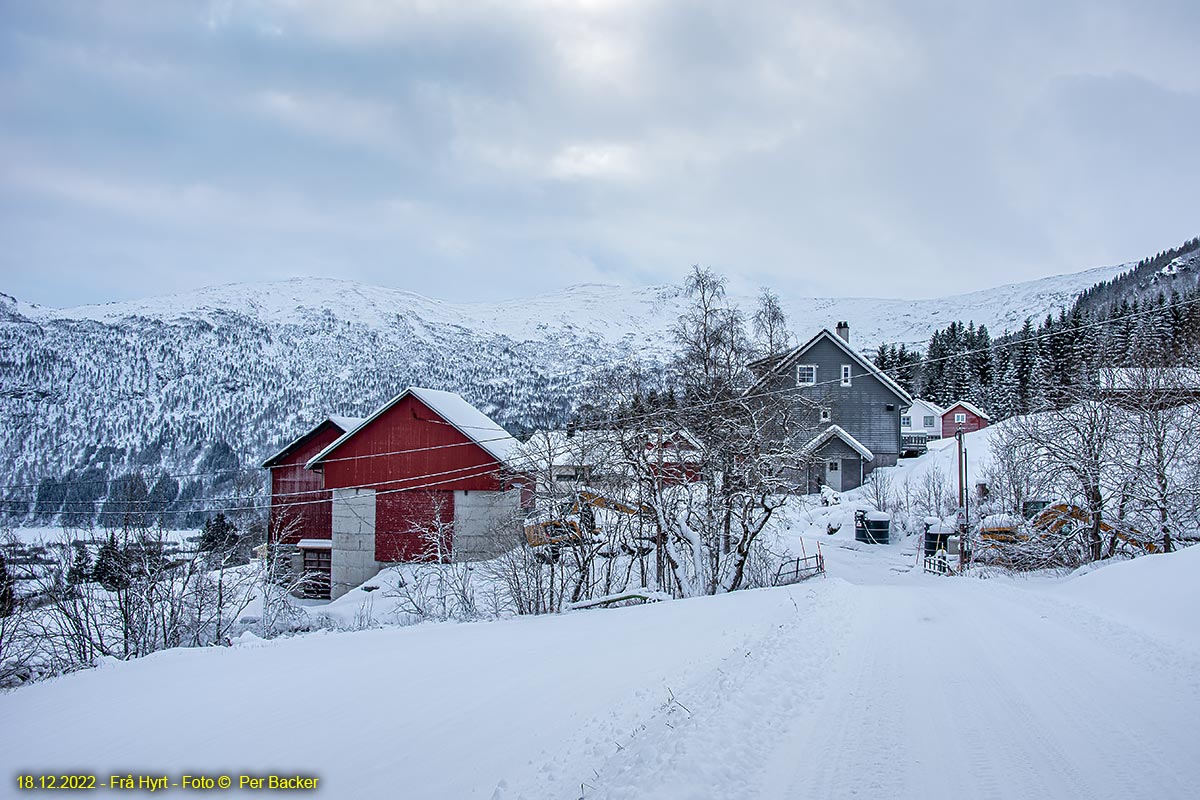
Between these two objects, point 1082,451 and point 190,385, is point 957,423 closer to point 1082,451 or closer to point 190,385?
point 1082,451

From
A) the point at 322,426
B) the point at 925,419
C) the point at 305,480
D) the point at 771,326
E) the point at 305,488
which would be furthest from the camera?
the point at 925,419

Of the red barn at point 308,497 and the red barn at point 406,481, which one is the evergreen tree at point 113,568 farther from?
the red barn at point 308,497

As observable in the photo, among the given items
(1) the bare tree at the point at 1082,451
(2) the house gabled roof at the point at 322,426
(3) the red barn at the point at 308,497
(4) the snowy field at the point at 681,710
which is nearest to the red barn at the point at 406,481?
(3) the red barn at the point at 308,497

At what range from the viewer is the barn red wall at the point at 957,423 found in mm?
70688

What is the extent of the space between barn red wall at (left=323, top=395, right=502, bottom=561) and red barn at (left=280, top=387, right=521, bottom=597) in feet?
0.15

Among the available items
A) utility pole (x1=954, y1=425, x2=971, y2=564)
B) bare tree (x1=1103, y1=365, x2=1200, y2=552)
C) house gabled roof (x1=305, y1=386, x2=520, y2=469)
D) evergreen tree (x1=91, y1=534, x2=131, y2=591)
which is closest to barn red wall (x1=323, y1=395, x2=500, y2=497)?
house gabled roof (x1=305, y1=386, x2=520, y2=469)

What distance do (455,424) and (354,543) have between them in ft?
24.3

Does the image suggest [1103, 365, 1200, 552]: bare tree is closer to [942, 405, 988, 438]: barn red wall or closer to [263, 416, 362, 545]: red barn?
[263, 416, 362, 545]: red barn

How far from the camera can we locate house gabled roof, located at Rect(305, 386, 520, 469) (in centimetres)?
2903

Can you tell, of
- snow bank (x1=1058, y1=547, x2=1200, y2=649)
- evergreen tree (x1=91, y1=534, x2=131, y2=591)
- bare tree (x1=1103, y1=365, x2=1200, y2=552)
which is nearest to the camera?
snow bank (x1=1058, y1=547, x2=1200, y2=649)

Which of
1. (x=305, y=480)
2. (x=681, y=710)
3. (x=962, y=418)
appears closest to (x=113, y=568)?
(x=681, y=710)

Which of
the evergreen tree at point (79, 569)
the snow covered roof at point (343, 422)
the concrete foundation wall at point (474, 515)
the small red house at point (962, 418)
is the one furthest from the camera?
the small red house at point (962, 418)

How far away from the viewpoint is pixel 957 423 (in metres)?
70.5

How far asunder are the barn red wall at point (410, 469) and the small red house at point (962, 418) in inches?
2356
